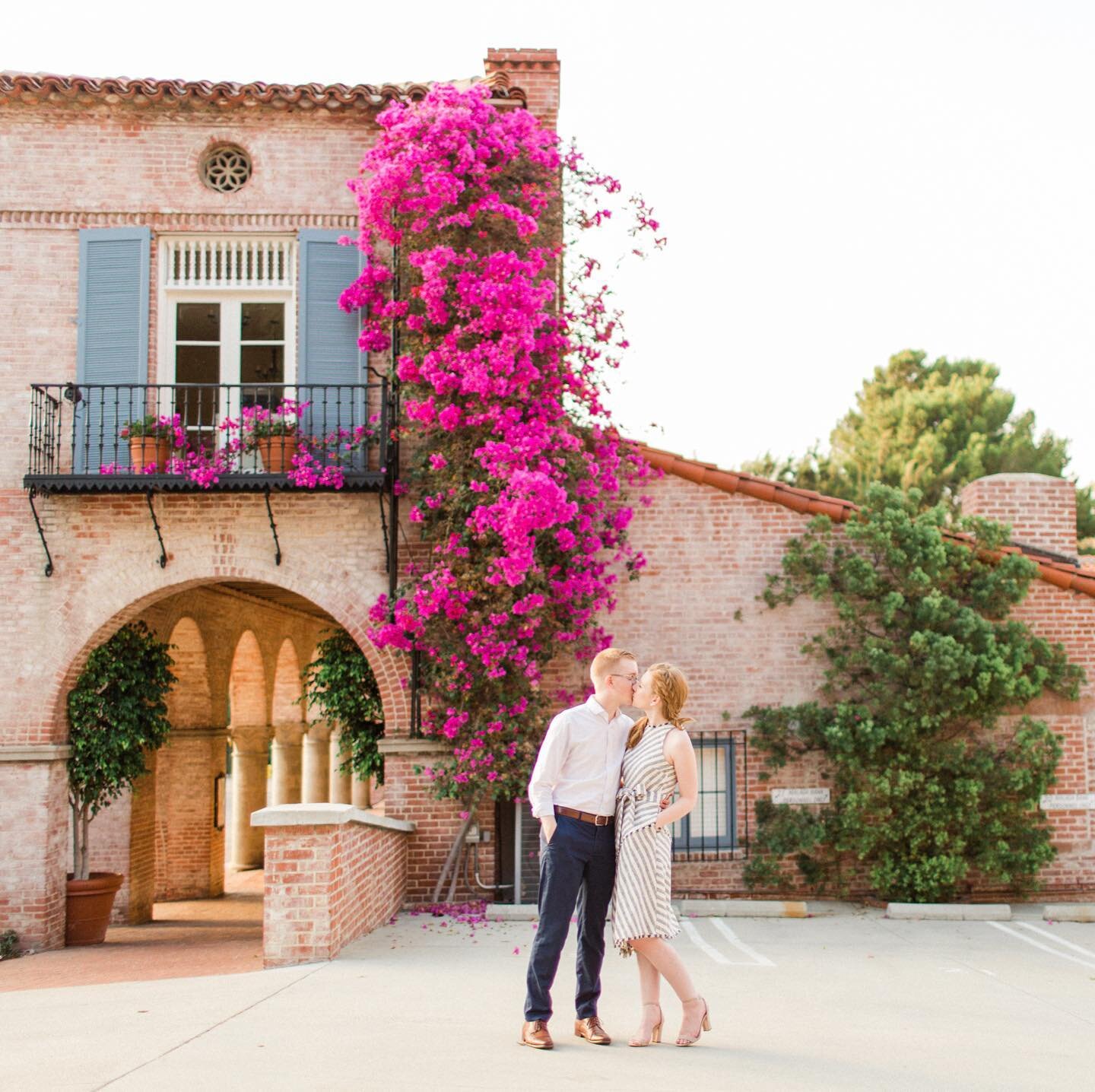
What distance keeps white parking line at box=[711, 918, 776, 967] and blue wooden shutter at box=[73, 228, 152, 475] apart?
720 centimetres

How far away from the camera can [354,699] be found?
40.8 ft

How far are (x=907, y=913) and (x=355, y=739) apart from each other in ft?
18.2

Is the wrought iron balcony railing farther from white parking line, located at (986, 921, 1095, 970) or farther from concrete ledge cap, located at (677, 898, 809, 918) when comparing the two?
white parking line, located at (986, 921, 1095, 970)

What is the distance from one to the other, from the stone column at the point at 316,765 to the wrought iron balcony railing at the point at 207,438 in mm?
12394

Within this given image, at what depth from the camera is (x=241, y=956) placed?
1051 centimetres

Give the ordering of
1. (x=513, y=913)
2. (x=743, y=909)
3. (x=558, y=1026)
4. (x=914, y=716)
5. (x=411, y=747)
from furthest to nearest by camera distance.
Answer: (x=411, y=747), (x=914, y=716), (x=743, y=909), (x=513, y=913), (x=558, y=1026)

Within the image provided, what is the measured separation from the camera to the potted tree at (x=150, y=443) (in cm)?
1162

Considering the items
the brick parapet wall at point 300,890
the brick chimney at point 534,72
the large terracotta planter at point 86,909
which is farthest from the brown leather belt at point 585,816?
the brick chimney at point 534,72

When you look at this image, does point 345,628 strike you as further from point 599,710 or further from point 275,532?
point 599,710

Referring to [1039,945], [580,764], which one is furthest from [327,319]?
[1039,945]

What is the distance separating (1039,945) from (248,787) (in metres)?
14.7

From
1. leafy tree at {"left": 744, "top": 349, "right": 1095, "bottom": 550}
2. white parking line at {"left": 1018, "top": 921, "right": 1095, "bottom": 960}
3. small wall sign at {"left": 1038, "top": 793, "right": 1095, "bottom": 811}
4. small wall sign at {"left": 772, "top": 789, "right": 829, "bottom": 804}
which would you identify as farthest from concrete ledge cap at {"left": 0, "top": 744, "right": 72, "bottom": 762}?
leafy tree at {"left": 744, "top": 349, "right": 1095, "bottom": 550}

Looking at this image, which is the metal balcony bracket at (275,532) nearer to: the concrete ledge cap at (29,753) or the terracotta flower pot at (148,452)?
the terracotta flower pot at (148,452)

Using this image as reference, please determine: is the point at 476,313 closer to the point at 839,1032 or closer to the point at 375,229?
the point at 375,229
